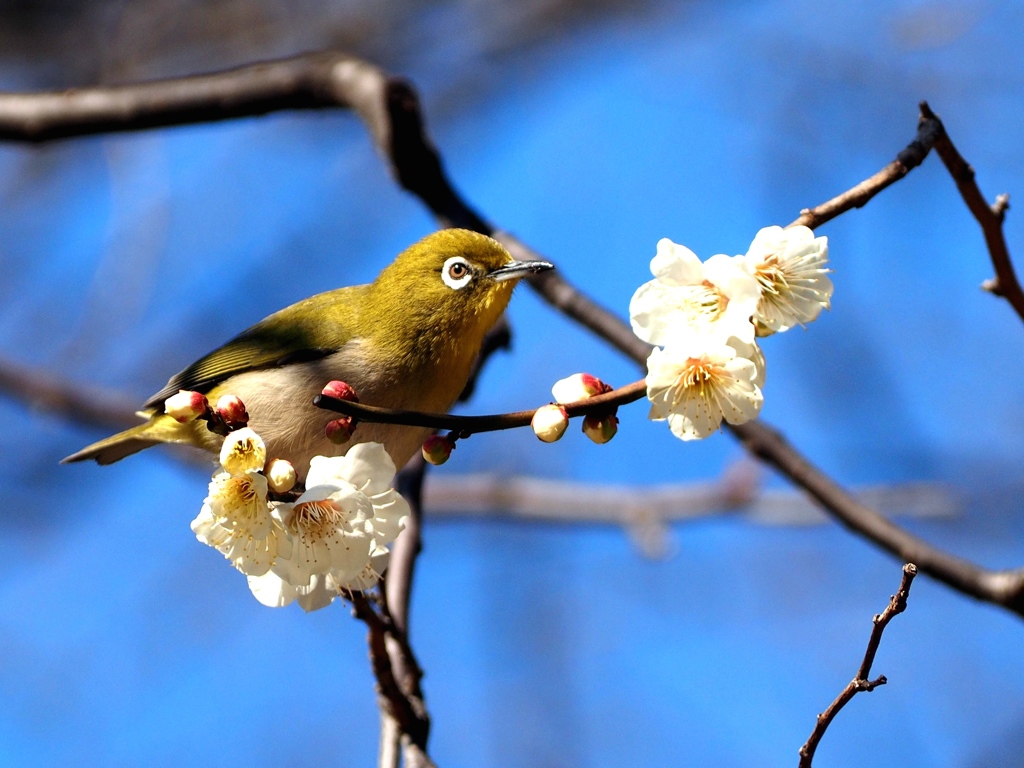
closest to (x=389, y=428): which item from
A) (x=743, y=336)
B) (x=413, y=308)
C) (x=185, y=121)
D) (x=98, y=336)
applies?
(x=413, y=308)

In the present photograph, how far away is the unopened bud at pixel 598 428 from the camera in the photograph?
198 centimetres

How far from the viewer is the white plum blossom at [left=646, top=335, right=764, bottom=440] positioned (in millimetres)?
2053

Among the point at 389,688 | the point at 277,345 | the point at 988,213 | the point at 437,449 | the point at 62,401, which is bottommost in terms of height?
the point at 389,688

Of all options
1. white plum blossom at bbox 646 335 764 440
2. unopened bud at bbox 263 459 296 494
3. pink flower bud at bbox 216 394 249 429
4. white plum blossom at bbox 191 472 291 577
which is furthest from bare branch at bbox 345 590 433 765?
white plum blossom at bbox 646 335 764 440

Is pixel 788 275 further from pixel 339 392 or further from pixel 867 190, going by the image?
pixel 339 392

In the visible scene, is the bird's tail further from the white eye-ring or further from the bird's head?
the white eye-ring

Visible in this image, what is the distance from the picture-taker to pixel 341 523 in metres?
2.26

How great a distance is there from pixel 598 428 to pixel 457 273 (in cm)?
203

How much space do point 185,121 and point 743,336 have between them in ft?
11.5

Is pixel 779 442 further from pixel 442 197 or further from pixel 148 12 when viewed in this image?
pixel 148 12

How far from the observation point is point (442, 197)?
15.0ft

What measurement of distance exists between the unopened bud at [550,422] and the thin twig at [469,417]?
Answer: 0.04ft

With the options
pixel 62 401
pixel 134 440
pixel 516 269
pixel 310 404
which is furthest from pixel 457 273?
pixel 62 401

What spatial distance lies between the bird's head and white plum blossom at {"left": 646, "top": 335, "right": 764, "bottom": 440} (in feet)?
5.41
